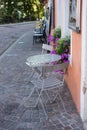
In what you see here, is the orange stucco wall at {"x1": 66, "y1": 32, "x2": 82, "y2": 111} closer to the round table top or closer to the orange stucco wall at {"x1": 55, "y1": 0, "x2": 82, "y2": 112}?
the orange stucco wall at {"x1": 55, "y1": 0, "x2": 82, "y2": 112}

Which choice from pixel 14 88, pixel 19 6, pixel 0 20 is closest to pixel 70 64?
pixel 14 88

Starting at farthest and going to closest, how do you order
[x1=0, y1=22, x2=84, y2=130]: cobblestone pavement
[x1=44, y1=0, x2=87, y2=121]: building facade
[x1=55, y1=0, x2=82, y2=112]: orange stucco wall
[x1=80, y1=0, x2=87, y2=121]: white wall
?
[x1=55, y1=0, x2=82, y2=112]: orange stucco wall, [x1=0, y1=22, x2=84, y2=130]: cobblestone pavement, [x1=44, y1=0, x2=87, y2=121]: building facade, [x1=80, y1=0, x2=87, y2=121]: white wall

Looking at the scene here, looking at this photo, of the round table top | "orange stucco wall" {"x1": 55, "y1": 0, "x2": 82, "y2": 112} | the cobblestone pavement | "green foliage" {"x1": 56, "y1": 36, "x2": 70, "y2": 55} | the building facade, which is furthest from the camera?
"green foliage" {"x1": 56, "y1": 36, "x2": 70, "y2": 55}

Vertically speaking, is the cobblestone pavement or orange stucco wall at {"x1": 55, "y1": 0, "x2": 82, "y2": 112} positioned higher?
orange stucco wall at {"x1": 55, "y1": 0, "x2": 82, "y2": 112}

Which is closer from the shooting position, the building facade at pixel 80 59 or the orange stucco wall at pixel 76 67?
the building facade at pixel 80 59

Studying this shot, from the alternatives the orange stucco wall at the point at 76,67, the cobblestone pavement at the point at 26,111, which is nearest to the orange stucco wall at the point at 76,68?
the orange stucco wall at the point at 76,67

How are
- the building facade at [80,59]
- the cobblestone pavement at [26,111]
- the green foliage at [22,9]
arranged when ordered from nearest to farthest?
the building facade at [80,59]
the cobblestone pavement at [26,111]
the green foliage at [22,9]

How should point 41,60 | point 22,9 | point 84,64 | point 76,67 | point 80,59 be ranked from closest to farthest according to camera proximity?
point 84,64 < point 80,59 < point 76,67 < point 41,60 < point 22,9

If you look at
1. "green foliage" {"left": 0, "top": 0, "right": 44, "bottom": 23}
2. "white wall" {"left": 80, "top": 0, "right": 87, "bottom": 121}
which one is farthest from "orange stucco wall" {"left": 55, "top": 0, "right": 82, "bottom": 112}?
"green foliage" {"left": 0, "top": 0, "right": 44, "bottom": 23}

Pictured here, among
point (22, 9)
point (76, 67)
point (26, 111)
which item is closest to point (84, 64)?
point (76, 67)

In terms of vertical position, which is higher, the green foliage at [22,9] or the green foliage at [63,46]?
the green foliage at [22,9]

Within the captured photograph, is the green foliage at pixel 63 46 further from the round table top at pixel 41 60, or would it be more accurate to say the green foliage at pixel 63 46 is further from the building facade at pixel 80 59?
the building facade at pixel 80 59

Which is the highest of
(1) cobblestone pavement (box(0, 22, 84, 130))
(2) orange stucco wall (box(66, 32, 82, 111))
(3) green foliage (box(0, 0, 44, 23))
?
(3) green foliage (box(0, 0, 44, 23))

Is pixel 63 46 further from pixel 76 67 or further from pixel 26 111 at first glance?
pixel 26 111
